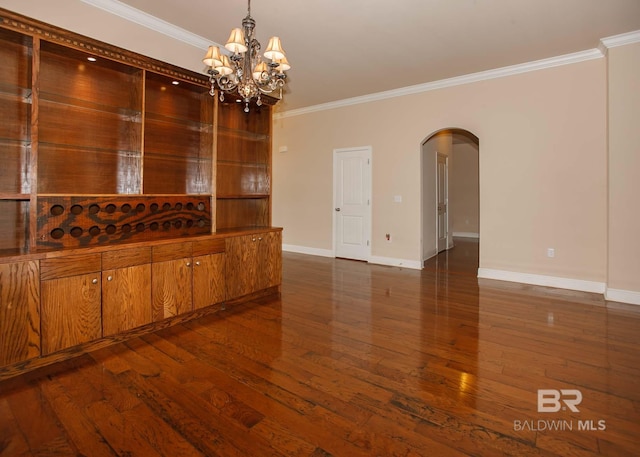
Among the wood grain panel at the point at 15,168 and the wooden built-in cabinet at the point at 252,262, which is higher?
the wood grain panel at the point at 15,168

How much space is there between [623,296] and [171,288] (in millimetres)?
4973

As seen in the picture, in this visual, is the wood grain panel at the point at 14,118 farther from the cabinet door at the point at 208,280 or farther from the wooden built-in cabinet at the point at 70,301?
the cabinet door at the point at 208,280

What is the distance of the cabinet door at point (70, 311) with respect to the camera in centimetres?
243

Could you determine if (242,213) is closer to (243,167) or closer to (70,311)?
(243,167)

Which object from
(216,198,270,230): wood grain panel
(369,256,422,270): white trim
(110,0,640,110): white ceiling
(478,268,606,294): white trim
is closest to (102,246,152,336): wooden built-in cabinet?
(216,198,270,230): wood grain panel

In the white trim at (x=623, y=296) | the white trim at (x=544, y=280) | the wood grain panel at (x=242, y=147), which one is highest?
the wood grain panel at (x=242, y=147)

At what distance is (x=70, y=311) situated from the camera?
2537 mm

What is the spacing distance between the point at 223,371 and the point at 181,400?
1.24ft

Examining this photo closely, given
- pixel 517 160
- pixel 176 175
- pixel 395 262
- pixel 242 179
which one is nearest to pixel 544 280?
pixel 517 160

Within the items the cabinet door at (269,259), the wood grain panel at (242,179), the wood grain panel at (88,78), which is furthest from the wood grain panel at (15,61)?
the cabinet door at (269,259)

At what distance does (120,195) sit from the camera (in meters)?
3.02

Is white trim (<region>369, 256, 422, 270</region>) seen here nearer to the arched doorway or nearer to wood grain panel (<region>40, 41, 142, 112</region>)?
the arched doorway

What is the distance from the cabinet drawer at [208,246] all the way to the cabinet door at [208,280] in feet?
0.14

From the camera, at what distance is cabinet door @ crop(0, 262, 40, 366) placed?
2246 millimetres
